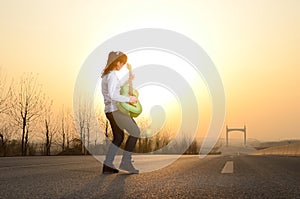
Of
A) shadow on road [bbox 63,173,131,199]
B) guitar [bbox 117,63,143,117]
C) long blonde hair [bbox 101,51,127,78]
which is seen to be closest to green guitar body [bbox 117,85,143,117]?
guitar [bbox 117,63,143,117]

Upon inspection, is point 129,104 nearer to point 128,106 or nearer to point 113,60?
point 128,106

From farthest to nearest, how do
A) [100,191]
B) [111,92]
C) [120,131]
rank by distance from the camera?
[120,131]
[111,92]
[100,191]

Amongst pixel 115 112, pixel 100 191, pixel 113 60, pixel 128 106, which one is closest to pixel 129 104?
pixel 128 106

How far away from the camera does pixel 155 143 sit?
35.9 m

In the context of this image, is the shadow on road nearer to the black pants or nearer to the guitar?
the black pants

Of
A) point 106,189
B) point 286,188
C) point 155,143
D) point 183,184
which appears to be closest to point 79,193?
point 106,189

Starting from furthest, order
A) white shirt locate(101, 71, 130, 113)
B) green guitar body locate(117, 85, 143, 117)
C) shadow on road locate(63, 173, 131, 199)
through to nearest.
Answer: green guitar body locate(117, 85, 143, 117)
white shirt locate(101, 71, 130, 113)
shadow on road locate(63, 173, 131, 199)

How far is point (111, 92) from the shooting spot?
619cm

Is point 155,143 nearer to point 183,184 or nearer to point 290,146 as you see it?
point 290,146

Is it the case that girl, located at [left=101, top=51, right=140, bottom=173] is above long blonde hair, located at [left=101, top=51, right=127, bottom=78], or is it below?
below

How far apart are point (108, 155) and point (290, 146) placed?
2006cm

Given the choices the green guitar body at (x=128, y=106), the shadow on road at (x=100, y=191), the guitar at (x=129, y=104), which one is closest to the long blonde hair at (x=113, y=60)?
the guitar at (x=129, y=104)

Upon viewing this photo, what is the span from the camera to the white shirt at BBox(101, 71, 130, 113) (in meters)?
6.21

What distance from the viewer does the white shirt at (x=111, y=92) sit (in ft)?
20.4
